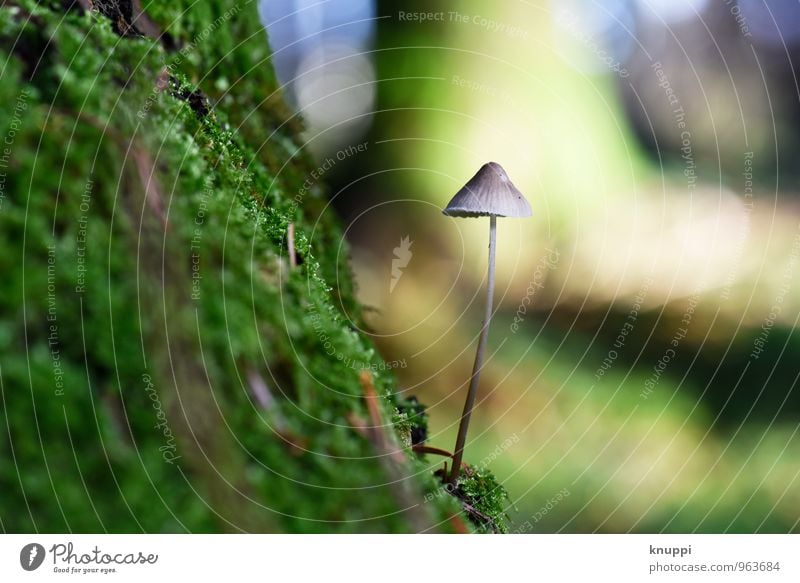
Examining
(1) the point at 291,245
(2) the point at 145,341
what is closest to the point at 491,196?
(1) the point at 291,245

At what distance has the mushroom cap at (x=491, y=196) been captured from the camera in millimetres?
651

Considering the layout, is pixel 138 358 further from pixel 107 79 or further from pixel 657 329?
pixel 657 329

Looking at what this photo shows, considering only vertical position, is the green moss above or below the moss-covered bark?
below

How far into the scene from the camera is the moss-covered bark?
1.14 feet

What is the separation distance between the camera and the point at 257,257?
46 centimetres

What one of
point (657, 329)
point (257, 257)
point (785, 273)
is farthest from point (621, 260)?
point (257, 257)

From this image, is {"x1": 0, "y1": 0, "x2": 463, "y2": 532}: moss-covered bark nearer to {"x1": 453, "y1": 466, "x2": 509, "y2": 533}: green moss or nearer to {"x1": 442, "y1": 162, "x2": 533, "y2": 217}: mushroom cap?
{"x1": 453, "y1": 466, "x2": 509, "y2": 533}: green moss
